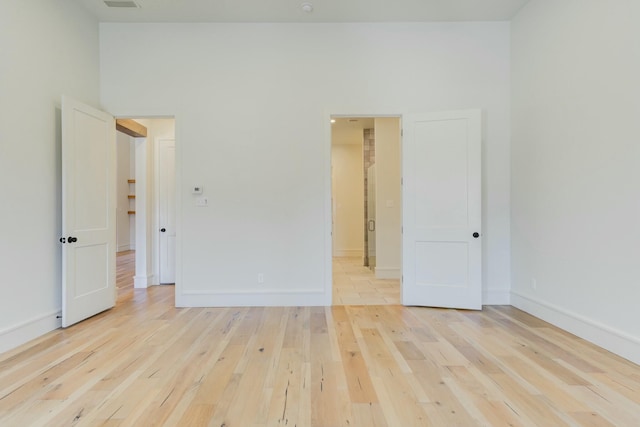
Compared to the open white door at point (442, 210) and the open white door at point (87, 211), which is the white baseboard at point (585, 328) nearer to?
the open white door at point (442, 210)

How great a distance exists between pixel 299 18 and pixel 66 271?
3.68 meters

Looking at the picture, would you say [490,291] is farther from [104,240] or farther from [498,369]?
[104,240]

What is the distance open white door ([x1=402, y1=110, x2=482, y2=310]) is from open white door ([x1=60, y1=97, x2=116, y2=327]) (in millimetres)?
3466

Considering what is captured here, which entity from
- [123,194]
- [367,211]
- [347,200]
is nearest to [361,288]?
[367,211]

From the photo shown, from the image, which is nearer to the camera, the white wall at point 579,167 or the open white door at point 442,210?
the white wall at point 579,167

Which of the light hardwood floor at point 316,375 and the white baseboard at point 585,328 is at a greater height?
the white baseboard at point 585,328

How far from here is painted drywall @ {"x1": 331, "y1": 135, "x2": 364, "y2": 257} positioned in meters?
8.42

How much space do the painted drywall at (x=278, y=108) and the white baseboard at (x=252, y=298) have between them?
0.5 inches

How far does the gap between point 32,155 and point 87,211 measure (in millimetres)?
709

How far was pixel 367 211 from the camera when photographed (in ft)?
22.1

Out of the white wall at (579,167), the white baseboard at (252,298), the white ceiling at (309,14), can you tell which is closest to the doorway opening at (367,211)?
the white baseboard at (252,298)

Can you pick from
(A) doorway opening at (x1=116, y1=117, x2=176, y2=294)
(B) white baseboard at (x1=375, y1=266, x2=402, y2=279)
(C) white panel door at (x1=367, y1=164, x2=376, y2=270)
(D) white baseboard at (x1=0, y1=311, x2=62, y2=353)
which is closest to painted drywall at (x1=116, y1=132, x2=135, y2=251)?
(A) doorway opening at (x1=116, y1=117, x2=176, y2=294)

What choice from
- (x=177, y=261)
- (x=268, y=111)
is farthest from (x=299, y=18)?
(x=177, y=261)

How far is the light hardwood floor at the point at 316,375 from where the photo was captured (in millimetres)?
1739
